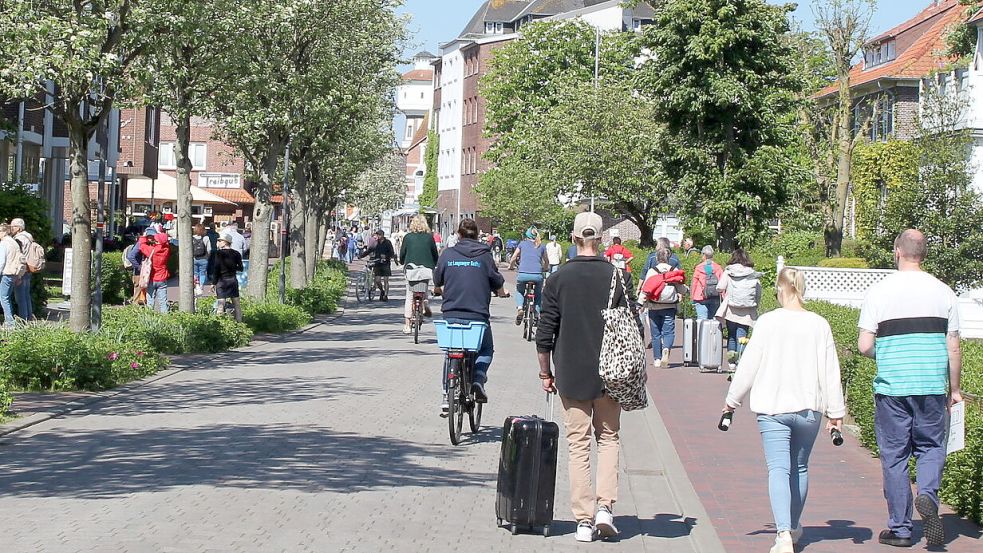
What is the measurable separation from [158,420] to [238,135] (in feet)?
46.6

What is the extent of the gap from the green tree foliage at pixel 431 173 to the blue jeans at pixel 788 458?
108 m

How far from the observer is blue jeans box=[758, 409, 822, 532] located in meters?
7.52

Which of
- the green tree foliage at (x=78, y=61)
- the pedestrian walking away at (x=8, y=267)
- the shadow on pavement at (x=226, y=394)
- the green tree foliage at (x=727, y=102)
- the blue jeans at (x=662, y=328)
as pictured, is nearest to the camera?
the shadow on pavement at (x=226, y=394)

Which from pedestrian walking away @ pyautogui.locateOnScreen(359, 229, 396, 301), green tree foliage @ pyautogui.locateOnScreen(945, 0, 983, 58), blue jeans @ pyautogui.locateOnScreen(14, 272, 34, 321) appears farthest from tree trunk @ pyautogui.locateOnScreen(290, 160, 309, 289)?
green tree foliage @ pyautogui.locateOnScreen(945, 0, 983, 58)

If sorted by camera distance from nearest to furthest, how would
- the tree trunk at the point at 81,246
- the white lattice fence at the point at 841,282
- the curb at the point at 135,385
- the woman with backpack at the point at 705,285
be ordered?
the curb at the point at 135,385 < the tree trunk at the point at 81,246 < the woman with backpack at the point at 705,285 < the white lattice fence at the point at 841,282

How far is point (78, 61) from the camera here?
48.3 feet

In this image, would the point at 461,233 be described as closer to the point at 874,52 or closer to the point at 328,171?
the point at 328,171

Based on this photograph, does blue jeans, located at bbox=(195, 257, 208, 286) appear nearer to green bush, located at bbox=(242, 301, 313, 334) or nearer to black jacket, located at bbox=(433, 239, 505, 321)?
green bush, located at bbox=(242, 301, 313, 334)

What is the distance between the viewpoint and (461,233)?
41.4 feet

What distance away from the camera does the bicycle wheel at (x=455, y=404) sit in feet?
37.4

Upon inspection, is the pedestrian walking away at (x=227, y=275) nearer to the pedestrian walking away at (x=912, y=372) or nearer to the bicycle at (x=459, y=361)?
the bicycle at (x=459, y=361)

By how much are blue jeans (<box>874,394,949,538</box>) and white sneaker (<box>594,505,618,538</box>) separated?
1.58 meters

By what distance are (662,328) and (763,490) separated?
34.0ft

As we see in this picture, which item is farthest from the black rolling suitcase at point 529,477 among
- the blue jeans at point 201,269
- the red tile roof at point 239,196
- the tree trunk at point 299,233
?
the red tile roof at point 239,196
